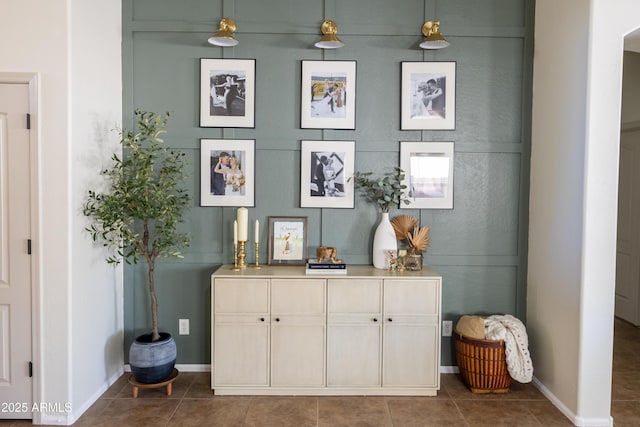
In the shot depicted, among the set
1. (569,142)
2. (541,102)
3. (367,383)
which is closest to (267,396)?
(367,383)

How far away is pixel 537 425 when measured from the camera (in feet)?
8.82

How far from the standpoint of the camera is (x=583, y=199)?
105 inches

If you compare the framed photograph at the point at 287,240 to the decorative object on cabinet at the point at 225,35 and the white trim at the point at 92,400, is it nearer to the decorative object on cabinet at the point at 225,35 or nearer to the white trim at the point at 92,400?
the decorative object on cabinet at the point at 225,35

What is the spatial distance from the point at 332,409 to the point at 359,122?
209 cm

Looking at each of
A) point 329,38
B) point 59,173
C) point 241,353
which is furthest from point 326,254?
point 59,173

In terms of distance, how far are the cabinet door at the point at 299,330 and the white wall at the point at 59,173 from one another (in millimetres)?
1246

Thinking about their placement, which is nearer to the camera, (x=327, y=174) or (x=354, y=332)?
(x=354, y=332)

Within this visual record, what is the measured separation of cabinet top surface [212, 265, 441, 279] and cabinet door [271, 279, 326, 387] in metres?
0.06

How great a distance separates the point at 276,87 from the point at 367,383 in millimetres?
2302

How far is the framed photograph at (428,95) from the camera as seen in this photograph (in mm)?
3348

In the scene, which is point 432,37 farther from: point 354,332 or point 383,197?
point 354,332

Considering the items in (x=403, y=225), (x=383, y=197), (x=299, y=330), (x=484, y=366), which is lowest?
(x=484, y=366)

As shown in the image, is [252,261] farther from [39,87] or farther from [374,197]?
[39,87]

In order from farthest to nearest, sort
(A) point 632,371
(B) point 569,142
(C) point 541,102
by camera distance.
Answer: (A) point 632,371 → (C) point 541,102 → (B) point 569,142
